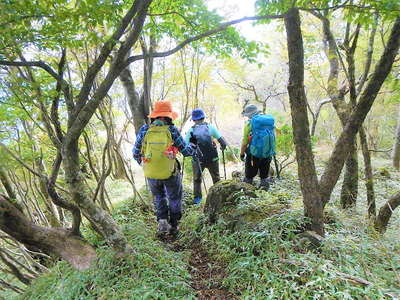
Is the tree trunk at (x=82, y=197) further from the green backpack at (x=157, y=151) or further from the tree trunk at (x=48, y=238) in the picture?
the green backpack at (x=157, y=151)

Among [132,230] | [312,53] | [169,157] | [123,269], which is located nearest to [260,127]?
[169,157]

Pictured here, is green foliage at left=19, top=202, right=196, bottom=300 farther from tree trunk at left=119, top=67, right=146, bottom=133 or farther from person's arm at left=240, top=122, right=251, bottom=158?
tree trunk at left=119, top=67, right=146, bottom=133

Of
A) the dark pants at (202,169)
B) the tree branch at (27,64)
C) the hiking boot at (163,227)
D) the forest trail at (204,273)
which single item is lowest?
the forest trail at (204,273)

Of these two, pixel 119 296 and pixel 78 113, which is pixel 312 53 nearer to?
pixel 78 113

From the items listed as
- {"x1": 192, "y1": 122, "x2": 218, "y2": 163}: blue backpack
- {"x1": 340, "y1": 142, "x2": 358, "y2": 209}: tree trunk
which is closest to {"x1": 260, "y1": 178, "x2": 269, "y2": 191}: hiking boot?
{"x1": 192, "y1": 122, "x2": 218, "y2": 163}: blue backpack

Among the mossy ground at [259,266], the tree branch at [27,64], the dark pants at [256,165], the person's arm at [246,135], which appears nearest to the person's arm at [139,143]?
the mossy ground at [259,266]

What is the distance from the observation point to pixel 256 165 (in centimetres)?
538

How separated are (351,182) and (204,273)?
3.64 m

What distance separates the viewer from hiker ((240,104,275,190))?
16.2 ft

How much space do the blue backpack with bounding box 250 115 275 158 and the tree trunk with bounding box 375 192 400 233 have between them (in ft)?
6.59

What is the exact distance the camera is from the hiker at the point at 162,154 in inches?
162

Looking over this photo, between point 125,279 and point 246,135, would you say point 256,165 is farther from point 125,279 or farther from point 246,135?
point 125,279

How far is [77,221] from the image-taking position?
144 inches

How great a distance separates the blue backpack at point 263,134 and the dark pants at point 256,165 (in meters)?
0.27
